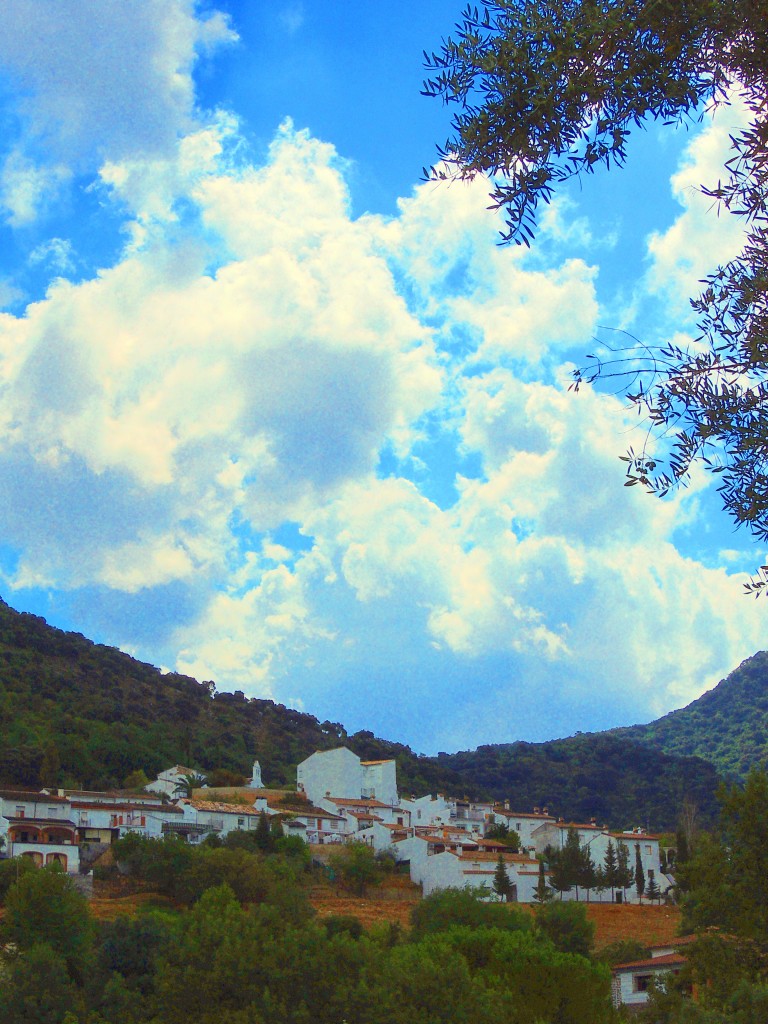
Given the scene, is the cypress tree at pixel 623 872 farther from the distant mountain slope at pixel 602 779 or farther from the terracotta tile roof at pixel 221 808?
the distant mountain slope at pixel 602 779

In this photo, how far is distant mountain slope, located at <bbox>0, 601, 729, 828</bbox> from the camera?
83438mm

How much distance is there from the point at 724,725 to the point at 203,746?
8308 cm

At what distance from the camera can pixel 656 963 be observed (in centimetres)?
3822

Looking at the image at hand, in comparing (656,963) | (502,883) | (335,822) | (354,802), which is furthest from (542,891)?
(354,802)

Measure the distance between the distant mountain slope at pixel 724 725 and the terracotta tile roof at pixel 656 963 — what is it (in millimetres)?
88450

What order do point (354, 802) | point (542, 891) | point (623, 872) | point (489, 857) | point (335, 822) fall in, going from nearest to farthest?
point (542, 891) → point (489, 857) → point (623, 872) → point (335, 822) → point (354, 802)

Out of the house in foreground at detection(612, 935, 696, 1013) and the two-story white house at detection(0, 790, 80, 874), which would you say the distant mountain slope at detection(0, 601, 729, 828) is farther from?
the house in foreground at detection(612, 935, 696, 1013)

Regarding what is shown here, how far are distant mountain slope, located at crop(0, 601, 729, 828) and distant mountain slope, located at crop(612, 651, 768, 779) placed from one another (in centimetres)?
1083

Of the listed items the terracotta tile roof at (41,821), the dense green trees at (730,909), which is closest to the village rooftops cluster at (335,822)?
the terracotta tile roof at (41,821)

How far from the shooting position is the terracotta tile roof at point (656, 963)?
37812 mm

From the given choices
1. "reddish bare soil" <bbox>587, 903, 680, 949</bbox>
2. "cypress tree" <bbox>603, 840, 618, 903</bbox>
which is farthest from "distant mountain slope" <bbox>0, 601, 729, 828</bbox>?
"reddish bare soil" <bbox>587, 903, 680, 949</bbox>

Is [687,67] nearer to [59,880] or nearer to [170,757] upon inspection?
[59,880]

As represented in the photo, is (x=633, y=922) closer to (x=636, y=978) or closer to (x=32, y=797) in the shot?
(x=636, y=978)

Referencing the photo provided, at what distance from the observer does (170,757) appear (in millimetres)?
92500
